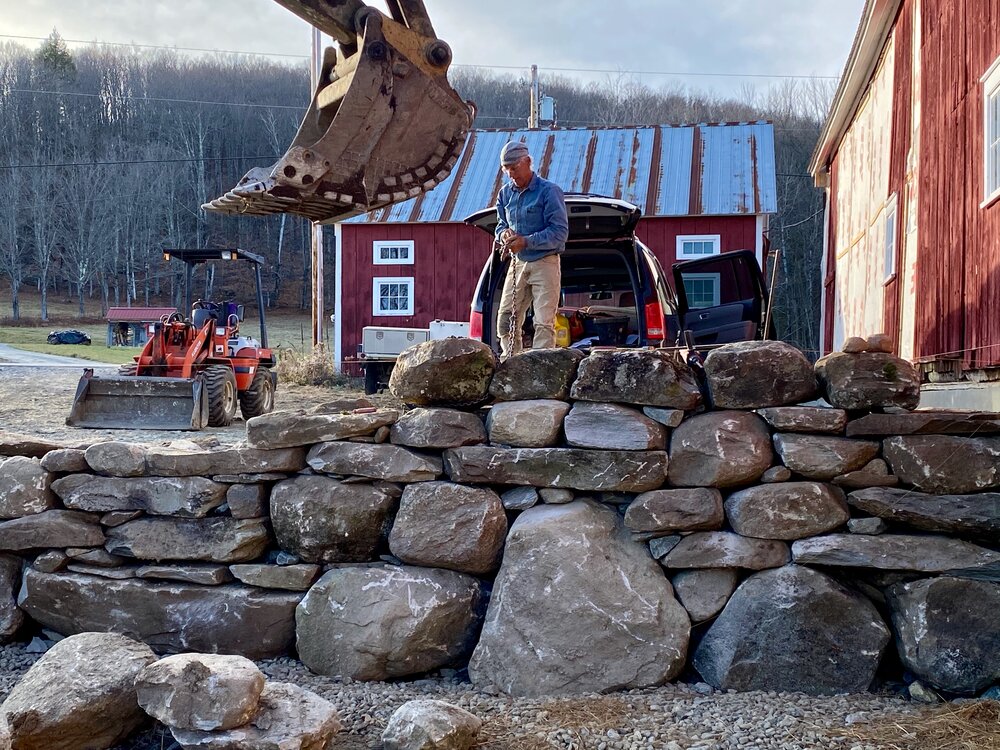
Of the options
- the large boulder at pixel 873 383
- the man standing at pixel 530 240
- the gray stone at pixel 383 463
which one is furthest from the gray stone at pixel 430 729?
the man standing at pixel 530 240

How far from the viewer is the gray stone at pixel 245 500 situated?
4.27 metres

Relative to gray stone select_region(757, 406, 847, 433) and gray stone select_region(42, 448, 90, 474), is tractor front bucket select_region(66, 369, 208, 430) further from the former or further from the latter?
gray stone select_region(757, 406, 847, 433)

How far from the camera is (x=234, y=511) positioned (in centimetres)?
427

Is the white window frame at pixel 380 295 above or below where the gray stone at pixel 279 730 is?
above

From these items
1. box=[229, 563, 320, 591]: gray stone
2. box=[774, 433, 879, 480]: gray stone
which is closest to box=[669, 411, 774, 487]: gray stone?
box=[774, 433, 879, 480]: gray stone

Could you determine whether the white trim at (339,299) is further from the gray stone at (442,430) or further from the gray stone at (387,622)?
the gray stone at (387,622)

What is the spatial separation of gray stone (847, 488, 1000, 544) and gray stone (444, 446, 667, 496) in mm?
894

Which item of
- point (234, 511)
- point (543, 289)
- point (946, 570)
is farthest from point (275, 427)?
point (946, 570)

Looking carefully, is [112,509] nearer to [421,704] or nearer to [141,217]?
[421,704]

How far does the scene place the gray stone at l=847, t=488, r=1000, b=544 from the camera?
11.7 feet

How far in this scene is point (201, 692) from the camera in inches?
123

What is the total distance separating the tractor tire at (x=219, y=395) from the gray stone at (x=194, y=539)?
19.9 feet

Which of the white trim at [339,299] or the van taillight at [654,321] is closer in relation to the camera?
the van taillight at [654,321]

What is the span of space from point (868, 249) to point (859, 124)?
6.36 ft
